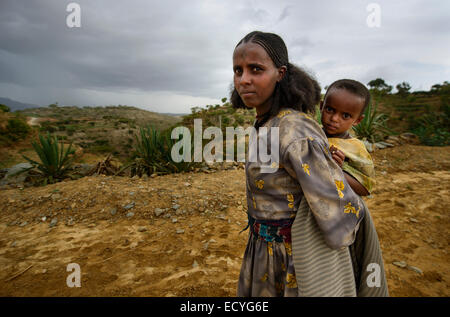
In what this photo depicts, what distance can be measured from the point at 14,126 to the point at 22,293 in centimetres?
1370

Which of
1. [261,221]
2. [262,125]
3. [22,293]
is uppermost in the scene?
[262,125]

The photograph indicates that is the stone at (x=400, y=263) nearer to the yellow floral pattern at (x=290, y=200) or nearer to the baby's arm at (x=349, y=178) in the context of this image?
the baby's arm at (x=349, y=178)

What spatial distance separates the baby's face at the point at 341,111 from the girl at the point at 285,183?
0.56 feet

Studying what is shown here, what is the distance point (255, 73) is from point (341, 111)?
552mm

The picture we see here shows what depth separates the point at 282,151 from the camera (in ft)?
3.02

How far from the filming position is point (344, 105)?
48.3 inches

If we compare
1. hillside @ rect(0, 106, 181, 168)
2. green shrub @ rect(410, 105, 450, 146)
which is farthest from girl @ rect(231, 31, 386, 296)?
hillside @ rect(0, 106, 181, 168)

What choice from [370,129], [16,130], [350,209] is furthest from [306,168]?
[16,130]

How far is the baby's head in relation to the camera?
1.22m

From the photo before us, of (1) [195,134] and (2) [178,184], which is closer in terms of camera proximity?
(2) [178,184]

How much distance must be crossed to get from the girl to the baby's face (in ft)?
0.56

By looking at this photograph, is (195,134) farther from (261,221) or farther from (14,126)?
(14,126)

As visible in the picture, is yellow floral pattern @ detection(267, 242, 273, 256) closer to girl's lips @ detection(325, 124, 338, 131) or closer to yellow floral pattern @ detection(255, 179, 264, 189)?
yellow floral pattern @ detection(255, 179, 264, 189)
